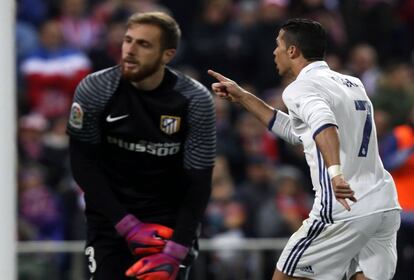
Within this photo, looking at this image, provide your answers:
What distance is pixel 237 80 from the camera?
45.3ft

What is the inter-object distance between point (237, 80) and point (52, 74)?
1.85m

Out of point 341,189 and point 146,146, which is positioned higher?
point 341,189

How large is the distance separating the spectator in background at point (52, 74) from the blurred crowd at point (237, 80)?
12 millimetres

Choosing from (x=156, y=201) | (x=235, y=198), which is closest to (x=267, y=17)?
(x=235, y=198)

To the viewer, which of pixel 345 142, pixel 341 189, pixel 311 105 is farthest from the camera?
pixel 345 142

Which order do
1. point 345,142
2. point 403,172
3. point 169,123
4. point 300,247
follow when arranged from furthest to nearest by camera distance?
point 403,172 < point 169,123 < point 300,247 < point 345,142

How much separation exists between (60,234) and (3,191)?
607 cm

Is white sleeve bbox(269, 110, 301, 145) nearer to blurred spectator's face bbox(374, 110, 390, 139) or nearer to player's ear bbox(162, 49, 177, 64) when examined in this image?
player's ear bbox(162, 49, 177, 64)

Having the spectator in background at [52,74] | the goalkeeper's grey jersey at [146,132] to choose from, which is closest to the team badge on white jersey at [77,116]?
the goalkeeper's grey jersey at [146,132]

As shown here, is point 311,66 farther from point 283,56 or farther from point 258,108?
point 258,108

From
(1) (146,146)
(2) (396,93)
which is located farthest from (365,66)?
(1) (146,146)

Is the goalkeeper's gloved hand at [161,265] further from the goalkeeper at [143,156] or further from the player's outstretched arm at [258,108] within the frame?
the player's outstretched arm at [258,108]

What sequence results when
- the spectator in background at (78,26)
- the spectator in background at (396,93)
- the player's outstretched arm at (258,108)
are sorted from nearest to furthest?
the player's outstretched arm at (258,108) < the spectator in background at (396,93) < the spectator in background at (78,26)

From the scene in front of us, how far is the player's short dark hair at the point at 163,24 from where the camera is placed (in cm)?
750
